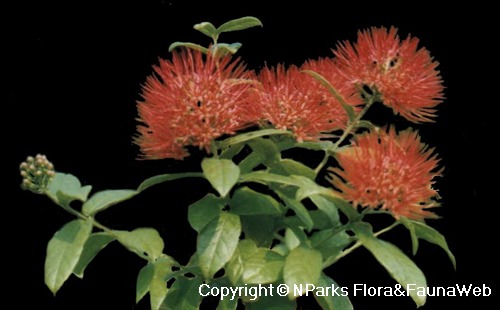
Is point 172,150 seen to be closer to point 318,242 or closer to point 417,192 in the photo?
point 318,242

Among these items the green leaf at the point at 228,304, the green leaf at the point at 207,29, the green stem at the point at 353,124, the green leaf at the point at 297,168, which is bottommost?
the green leaf at the point at 228,304

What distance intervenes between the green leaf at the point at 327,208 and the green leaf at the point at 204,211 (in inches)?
10.4

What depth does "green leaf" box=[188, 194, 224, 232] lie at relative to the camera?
85.8 inches

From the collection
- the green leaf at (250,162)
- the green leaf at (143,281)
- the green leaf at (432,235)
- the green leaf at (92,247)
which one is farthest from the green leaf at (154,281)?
the green leaf at (432,235)

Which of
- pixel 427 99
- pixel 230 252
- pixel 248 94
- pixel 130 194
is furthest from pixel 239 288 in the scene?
pixel 427 99

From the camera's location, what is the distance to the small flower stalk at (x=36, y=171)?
2.15 meters

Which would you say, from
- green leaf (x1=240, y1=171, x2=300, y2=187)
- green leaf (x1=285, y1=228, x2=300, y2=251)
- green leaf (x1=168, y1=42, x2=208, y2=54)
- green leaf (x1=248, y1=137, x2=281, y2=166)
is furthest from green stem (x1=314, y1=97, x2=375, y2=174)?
green leaf (x1=168, y1=42, x2=208, y2=54)

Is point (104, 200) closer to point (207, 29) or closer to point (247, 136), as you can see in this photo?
point (247, 136)

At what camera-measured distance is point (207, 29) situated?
227cm

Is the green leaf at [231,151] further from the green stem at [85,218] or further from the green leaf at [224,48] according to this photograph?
the green stem at [85,218]

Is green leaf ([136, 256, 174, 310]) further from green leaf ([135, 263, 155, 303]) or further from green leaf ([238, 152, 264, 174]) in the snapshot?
green leaf ([238, 152, 264, 174])

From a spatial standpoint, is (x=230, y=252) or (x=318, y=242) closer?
(x=230, y=252)

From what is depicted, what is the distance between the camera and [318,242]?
2332mm

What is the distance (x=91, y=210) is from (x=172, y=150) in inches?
10.7
